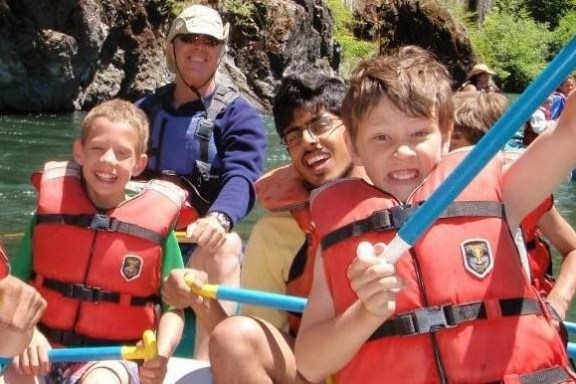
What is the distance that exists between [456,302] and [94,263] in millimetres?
1174

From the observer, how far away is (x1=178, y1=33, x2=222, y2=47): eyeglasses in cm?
305

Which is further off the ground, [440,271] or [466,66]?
[440,271]

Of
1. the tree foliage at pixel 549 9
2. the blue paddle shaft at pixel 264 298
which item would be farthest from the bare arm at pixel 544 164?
the tree foliage at pixel 549 9

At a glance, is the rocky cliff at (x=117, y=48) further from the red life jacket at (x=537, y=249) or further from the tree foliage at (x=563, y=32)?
the tree foliage at (x=563, y=32)

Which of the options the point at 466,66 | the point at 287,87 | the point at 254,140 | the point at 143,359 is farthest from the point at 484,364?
the point at 466,66

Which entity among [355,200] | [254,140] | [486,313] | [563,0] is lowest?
[563,0]

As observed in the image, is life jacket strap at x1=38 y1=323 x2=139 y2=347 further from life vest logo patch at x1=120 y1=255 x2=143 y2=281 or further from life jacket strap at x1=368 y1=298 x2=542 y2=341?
life jacket strap at x1=368 y1=298 x2=542 y2=341

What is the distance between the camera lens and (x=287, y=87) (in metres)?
2.30

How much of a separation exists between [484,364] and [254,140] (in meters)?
1.63

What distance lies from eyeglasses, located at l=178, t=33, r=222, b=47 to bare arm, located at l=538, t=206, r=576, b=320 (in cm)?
130

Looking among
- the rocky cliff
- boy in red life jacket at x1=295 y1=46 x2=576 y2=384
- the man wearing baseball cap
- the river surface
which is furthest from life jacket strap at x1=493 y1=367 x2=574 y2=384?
the rocky cliff

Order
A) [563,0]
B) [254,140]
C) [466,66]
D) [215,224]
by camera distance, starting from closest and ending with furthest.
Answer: [215,224]
[254,140]
[466,66]
[563,0]

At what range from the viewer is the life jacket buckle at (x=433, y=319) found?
1538mm

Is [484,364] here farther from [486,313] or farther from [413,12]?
[413,12]
